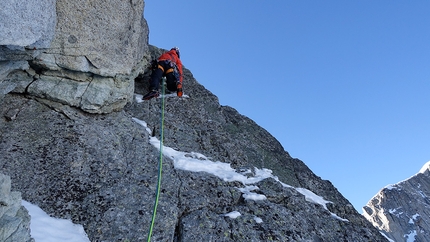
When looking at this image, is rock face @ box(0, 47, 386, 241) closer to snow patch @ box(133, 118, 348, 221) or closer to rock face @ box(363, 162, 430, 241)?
snow patch @ box(133, 118, 348, 221)

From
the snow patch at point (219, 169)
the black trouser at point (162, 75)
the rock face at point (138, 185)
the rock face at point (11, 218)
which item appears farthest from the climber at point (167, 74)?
the rock face at point (11, 218)

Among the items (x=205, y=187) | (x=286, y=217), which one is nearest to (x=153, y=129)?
(x=205, y=187)

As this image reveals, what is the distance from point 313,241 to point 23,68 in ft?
30.5

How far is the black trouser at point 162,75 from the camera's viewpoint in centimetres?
1252

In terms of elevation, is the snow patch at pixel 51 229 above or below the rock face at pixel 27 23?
below

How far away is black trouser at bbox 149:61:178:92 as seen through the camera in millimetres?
12516

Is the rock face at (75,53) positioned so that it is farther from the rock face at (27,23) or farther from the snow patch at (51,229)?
the snow patch at (51,229)

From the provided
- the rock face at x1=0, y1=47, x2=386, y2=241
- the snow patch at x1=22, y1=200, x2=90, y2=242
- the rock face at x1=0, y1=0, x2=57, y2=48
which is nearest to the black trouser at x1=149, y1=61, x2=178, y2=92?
the rock face at x1=0, y1=47, x2=386, y2=241

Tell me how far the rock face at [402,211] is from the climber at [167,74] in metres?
127

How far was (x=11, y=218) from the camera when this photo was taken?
5.05 meters

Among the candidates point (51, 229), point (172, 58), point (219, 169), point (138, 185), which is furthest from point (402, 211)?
point (51, 229)

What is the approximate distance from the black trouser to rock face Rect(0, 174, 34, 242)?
7.60 m

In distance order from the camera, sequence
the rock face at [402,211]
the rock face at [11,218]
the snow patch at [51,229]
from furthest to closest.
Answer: the rock face at [402,211]
the snow patch at [51,229]
the rock face at [11,218]

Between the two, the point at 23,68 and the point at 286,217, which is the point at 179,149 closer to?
the point at 286,217
